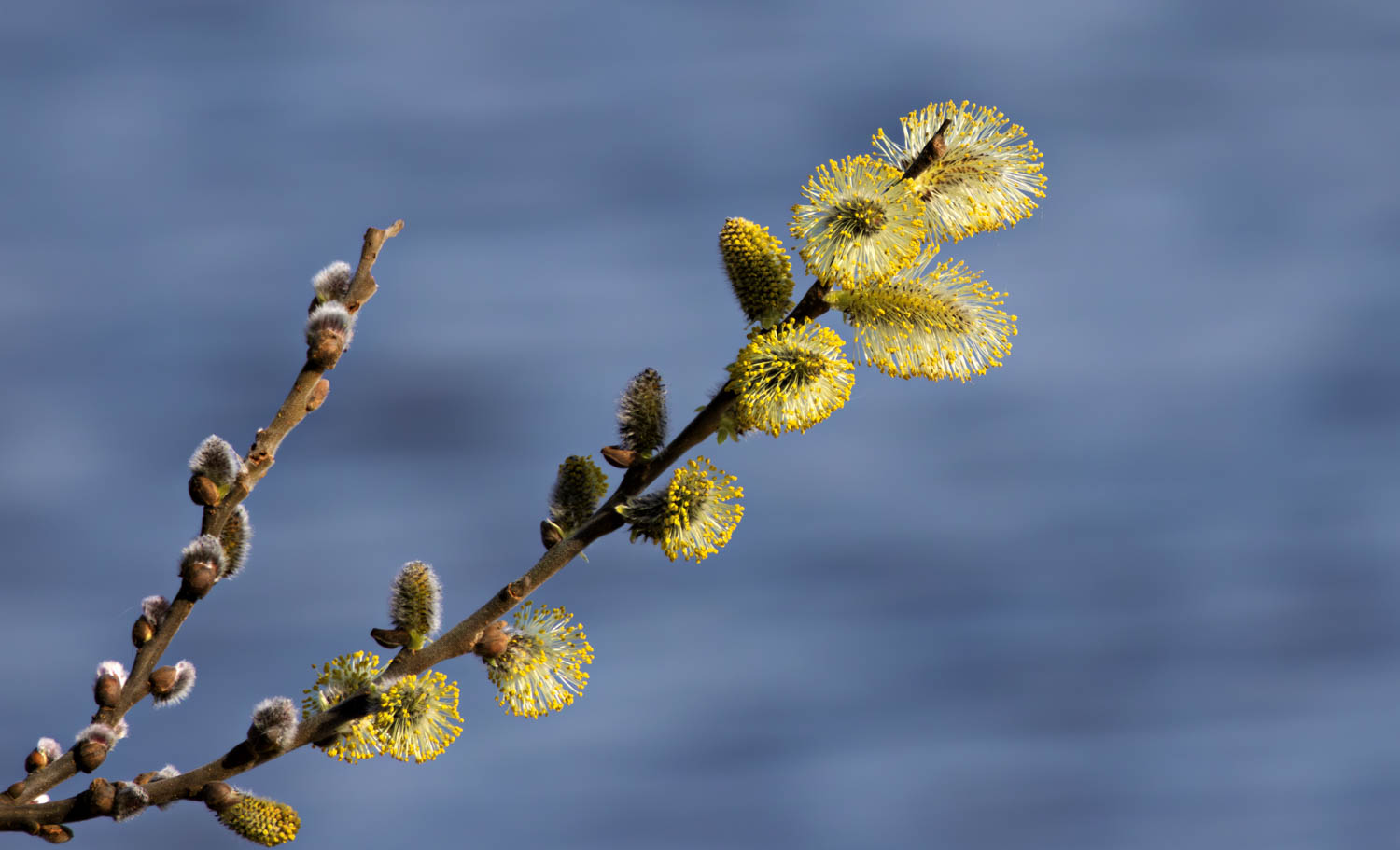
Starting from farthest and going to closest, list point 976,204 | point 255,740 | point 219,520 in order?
point 976,204 → point 219,520 → point 255,740

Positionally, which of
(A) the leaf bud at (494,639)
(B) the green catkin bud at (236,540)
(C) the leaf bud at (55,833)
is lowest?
(C) the leaf bud at (55,833)

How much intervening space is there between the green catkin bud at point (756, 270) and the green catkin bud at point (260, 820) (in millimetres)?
1285

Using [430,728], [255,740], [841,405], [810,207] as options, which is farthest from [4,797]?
[810,207]

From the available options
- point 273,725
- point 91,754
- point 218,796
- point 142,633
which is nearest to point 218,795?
point 218,796

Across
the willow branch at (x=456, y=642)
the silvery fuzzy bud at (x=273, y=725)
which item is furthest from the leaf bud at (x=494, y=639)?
the silvery fuzzy bud at (x=273, y=725)

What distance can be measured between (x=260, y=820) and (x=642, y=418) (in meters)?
1.02

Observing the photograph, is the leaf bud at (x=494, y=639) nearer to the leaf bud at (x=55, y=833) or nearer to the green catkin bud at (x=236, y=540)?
the green catkin bud at (x=236, y=540)

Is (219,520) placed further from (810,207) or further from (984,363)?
(984,363)

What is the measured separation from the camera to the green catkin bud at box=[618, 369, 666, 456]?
2.43m

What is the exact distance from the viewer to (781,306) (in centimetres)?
247

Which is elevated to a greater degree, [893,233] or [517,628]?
[893,233]

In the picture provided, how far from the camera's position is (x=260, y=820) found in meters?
2.26

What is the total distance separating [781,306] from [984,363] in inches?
18.4

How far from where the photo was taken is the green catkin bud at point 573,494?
2467 mm
